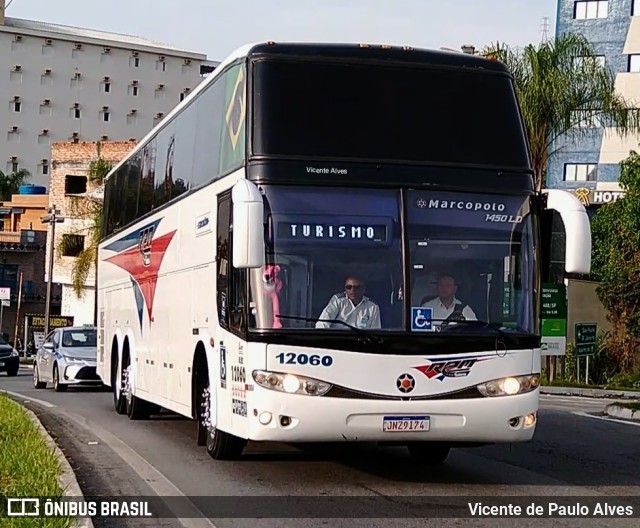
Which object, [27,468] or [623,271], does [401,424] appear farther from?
[623,271]

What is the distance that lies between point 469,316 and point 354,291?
3.48 feet

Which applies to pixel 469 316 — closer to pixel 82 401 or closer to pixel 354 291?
pixel 354 291

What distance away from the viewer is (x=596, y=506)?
33.4 feet

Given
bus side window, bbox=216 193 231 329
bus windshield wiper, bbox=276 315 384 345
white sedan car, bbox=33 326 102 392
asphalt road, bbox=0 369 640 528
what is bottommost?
asphalt road, bbox=0 369 640 528

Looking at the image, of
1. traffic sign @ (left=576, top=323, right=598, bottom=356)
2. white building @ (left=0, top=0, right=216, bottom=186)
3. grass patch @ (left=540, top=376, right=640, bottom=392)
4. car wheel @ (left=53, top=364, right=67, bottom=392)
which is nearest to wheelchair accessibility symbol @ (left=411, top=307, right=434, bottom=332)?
car wheel @ (left=53, top=364, right=67, bottom=392)

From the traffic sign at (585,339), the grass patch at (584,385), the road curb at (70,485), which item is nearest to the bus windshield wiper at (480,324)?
the road curb at (70,485)

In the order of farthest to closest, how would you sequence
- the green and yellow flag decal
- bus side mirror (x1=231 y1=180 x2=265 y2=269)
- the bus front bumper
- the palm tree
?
1. the palm tree
2. the green and yellow flag decal
3. the bus front bumper
4. bus side mirror (x1=231 y1=180 x2=265 y2=269)

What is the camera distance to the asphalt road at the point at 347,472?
1008 cm

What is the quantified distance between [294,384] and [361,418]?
2.11 feet

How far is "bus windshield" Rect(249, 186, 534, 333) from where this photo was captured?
34.8 ft

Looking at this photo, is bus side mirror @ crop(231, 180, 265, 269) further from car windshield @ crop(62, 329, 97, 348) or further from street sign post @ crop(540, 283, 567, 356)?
street sign post @ crop(540, 283, 567, 356)

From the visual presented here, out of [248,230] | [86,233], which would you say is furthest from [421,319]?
[86,233]

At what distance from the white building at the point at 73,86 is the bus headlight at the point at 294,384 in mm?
115511

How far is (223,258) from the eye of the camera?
11.9m
